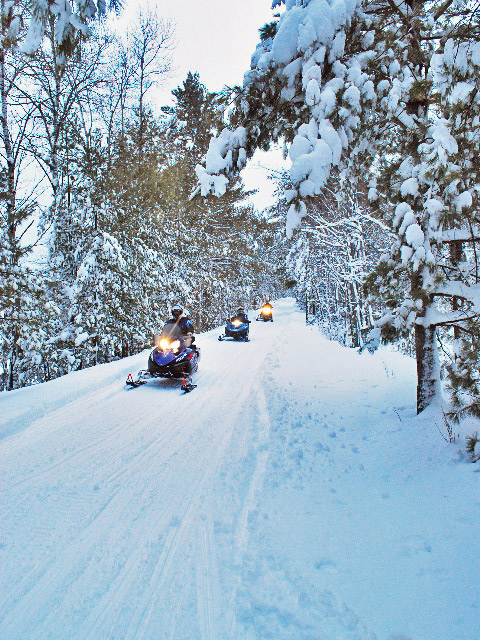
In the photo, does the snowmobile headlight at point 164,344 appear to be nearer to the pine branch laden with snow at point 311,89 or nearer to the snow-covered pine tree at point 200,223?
the pine branch laden with snow at point 311,89

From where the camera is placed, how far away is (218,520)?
3.08 meters

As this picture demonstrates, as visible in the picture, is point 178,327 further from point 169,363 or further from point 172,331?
point 169,363

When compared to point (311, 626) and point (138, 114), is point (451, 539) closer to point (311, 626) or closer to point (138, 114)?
point (311, 626)

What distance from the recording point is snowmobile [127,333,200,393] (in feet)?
26.1

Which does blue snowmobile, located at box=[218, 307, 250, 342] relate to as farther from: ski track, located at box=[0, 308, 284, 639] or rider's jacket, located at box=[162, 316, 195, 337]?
ski track, located at box=[0, 308, 284, 639]

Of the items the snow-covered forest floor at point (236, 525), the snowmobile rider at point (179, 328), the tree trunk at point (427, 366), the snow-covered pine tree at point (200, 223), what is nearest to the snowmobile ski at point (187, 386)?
the snow-covered forest floor at point (236, 525)

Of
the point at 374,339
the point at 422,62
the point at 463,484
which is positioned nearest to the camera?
the point at 463,484

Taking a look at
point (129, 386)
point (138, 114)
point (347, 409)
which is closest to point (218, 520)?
point (347, 409)

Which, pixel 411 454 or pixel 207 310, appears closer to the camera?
pixel 411 454

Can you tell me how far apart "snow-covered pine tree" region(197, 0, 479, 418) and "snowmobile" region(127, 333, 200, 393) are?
15.6 feet

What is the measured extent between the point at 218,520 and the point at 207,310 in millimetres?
23245

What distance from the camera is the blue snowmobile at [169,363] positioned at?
7949mm

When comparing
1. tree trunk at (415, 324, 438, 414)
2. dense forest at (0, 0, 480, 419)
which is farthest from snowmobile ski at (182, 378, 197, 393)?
tree trunk at (415, 324, 438, 414)

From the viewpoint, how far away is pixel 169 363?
7.97 meters
